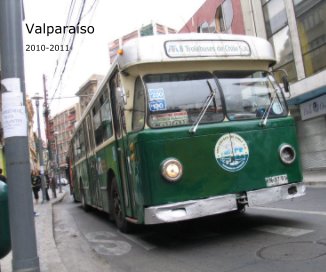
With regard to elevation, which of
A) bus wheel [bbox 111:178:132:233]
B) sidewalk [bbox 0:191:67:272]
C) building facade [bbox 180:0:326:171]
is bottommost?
sidewalk [bbox 0:191:67:272]

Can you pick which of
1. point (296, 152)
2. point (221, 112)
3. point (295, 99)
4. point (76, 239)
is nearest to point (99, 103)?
point (76, 239)

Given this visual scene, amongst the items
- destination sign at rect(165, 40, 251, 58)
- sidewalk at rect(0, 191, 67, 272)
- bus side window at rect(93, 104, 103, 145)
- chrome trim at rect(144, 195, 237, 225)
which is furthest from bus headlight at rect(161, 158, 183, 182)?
bus side window at rect(93, 104, 103, 145)

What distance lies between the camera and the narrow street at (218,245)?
→ 541 centimetres

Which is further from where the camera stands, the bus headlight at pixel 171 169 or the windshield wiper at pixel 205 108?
the windshield wiper at pixel 205 108

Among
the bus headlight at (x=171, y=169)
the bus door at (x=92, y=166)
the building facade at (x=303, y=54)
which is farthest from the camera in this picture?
the building facade at (x=303, y=54)

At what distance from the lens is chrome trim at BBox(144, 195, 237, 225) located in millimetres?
6168

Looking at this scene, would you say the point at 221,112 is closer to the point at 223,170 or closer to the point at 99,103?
the point at 223,170

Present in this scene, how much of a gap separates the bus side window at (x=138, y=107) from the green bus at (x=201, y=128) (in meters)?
0.01

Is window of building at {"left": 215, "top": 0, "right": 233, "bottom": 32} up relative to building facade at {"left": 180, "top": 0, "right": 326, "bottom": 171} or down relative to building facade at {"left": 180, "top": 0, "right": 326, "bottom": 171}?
up

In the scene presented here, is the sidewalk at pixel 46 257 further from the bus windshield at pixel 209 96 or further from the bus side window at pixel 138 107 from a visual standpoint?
the bus windshield at pixel 209 96

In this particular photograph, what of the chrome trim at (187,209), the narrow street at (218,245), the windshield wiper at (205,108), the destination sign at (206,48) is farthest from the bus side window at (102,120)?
the chrome trim at (187,209)

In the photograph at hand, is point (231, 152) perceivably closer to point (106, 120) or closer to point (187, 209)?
point (187, 209)

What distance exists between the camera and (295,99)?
19453 mm

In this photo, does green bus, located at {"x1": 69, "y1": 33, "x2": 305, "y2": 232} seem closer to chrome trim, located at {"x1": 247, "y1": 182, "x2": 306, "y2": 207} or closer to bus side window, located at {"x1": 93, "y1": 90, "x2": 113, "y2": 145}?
chrome trim, located at {"x1": 247, "y1": 182, "x2": 306, "y2": 207}
